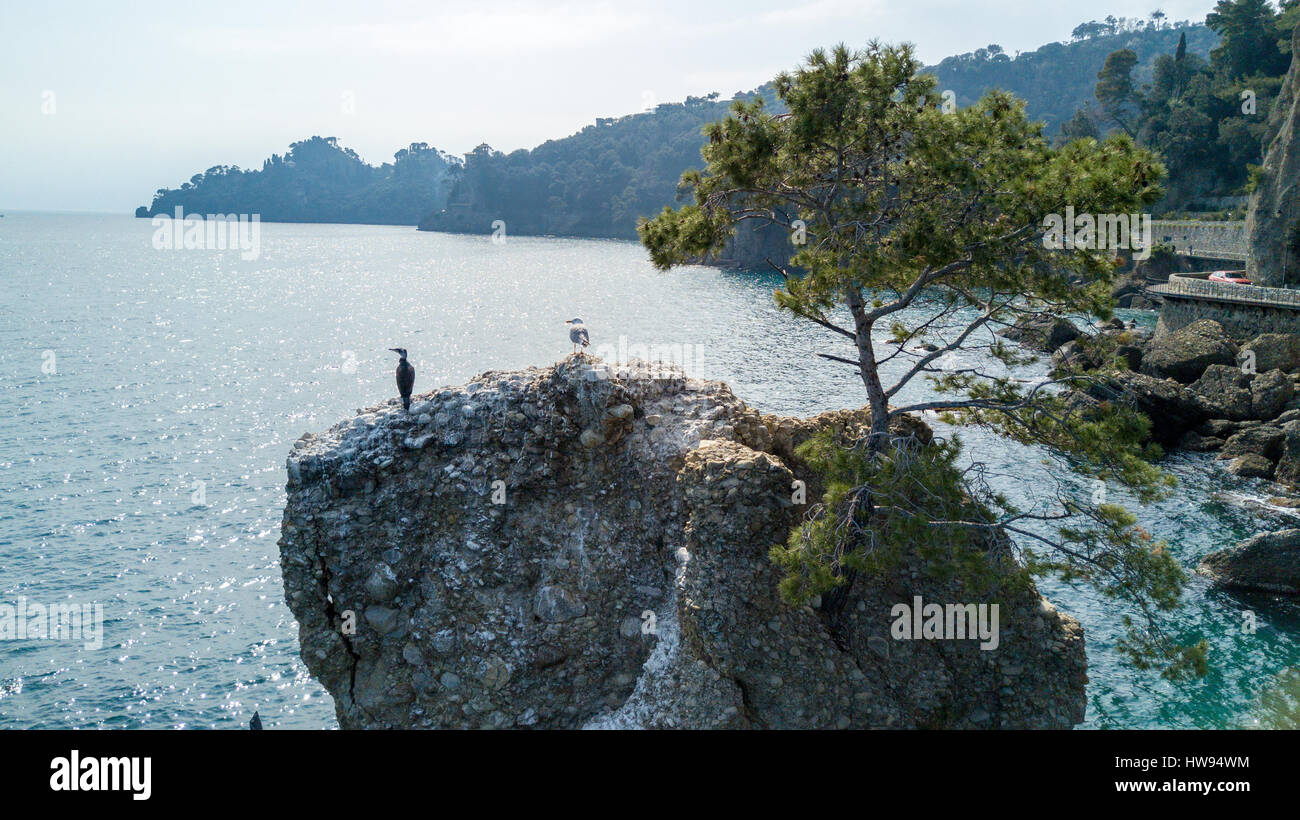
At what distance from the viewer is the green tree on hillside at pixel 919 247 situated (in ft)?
41.0

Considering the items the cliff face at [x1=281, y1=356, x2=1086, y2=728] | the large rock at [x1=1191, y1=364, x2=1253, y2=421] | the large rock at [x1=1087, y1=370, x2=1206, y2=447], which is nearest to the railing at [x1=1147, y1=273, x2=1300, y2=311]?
Result: the large rock at [x1=1191, y1=364, x2=1253, y2=421]

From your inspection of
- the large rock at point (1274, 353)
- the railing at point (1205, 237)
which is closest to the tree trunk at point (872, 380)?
the large rock at point (1274, 353)

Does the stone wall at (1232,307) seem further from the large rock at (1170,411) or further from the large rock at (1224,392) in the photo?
the large rock at (1170,411)

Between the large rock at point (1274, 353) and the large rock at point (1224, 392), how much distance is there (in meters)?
3.64

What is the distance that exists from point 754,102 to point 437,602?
34.9ft

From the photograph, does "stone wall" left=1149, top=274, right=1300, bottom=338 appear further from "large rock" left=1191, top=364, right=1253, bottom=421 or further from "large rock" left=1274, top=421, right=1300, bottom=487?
"large rock" left=1274, top=421, right=1300, bottom=487

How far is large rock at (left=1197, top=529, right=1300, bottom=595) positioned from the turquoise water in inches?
37.1

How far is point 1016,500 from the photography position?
114 feet

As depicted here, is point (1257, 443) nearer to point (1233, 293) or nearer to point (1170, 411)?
point (1170, 411)

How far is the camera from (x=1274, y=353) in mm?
48688

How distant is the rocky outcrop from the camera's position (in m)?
60.1

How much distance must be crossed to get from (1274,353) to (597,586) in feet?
165

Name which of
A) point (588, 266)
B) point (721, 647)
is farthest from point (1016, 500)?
point (588, 266)

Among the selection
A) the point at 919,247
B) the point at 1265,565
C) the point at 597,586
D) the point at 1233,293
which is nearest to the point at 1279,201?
the point at 1233,293
